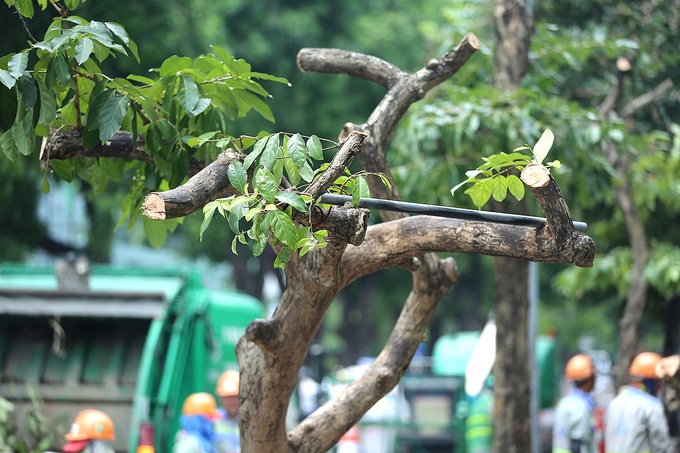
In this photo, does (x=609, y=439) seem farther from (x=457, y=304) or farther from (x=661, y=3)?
(x=457, y=304)

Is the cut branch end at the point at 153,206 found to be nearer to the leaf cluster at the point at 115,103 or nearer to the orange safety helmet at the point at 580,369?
the leaf cluster at the point at 115,103

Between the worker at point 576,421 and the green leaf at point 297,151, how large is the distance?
5.38 metres

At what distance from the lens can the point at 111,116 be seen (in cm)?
362

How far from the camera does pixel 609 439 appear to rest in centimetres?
743

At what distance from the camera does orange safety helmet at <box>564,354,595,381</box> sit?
27.6 feet

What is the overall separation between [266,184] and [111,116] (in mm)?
807

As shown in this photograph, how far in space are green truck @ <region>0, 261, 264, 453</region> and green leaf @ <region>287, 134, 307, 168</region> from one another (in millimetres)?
4900

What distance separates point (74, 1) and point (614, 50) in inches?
214

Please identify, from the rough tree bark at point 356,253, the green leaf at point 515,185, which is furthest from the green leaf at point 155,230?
the green leaf at point 515,185

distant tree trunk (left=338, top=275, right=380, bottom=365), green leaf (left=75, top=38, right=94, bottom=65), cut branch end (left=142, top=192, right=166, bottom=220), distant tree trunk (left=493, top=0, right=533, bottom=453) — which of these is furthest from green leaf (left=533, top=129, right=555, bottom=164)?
distant tree trunk (left=338, top=275, right=380, bottom=365)

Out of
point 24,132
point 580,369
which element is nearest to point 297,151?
point 24,132

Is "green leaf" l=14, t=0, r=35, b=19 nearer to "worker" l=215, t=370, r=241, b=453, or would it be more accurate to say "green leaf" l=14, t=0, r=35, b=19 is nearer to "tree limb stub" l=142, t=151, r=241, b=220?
"tree limb stub" l=142, t=151, r=241, b=220

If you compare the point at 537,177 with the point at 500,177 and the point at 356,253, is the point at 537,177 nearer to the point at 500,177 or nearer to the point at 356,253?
the point at 500,177

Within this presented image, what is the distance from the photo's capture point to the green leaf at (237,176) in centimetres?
324
